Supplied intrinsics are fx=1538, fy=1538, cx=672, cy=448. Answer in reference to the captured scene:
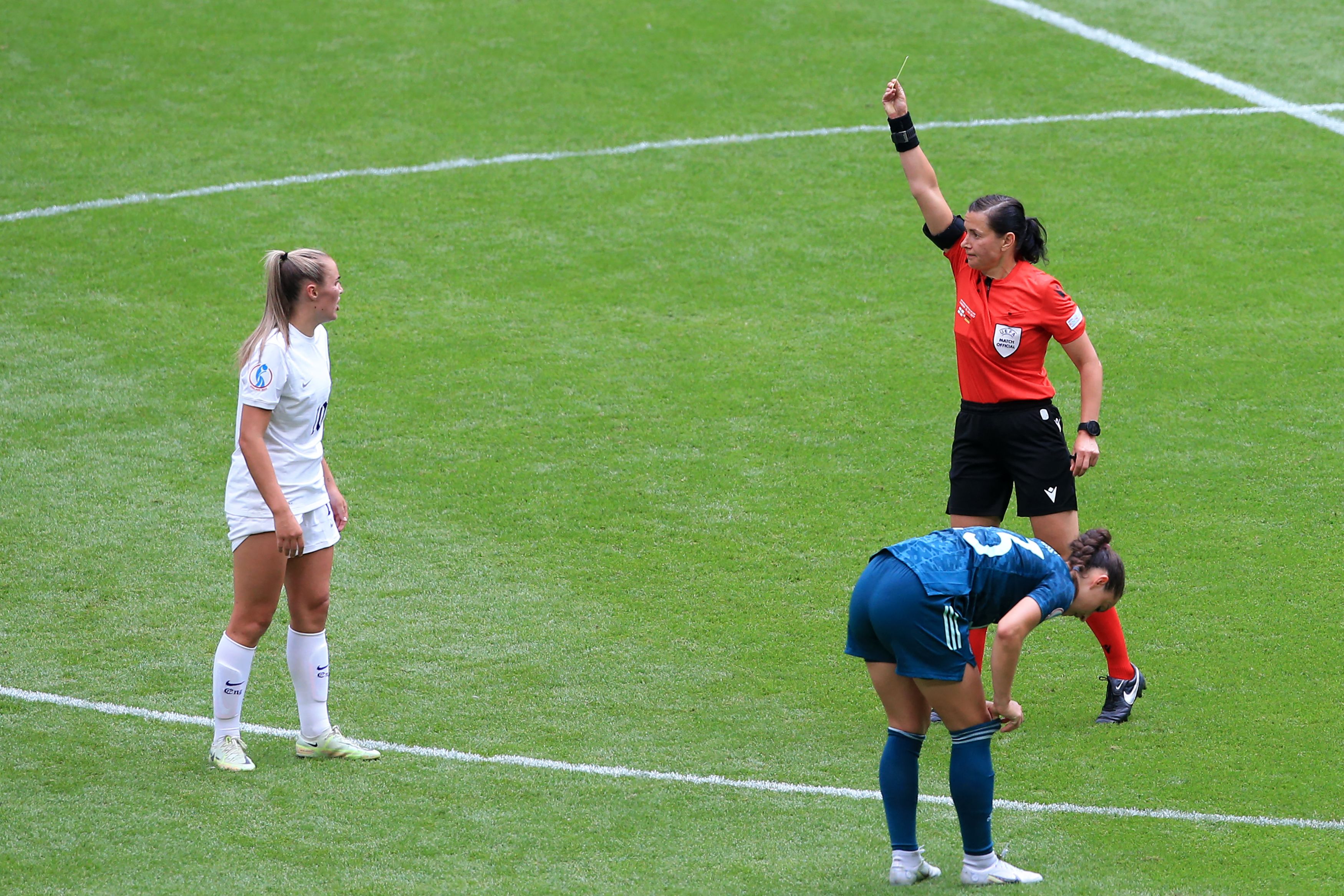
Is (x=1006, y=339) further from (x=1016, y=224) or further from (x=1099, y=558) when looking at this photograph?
(x=1099, y=558)

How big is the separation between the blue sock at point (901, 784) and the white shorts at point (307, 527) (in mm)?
2252

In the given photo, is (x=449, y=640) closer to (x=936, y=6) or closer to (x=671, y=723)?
(x=671, y=723)

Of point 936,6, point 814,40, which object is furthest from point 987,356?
point 936,6

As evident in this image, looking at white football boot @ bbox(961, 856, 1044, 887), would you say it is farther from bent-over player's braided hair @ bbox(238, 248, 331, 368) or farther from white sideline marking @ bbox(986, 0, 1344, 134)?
white sideline marking @ bbox(986, 0, 1344, 134)

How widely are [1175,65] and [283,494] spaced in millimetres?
12546

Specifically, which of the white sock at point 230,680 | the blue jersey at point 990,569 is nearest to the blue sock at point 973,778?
the blue jersey at point 990,569

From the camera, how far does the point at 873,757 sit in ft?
20.1

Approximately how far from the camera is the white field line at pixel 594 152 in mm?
13047

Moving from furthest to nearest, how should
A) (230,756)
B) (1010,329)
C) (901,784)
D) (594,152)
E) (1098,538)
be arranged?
(594,152)
(1010,329)
(230,756)
(1098,538)
(901,784)

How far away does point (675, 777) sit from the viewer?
19.4 feet

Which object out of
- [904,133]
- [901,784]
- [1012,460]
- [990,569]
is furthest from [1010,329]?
[901,784]

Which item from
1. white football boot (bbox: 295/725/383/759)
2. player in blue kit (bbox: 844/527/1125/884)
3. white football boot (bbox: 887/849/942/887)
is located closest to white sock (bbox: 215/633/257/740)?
white football boot (bbox: 295/725/383/759)

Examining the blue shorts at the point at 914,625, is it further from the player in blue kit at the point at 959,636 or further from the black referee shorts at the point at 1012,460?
the black referee shorts at the point at 1012,460

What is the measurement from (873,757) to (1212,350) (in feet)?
18.4
